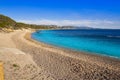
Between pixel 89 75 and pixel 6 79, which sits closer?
pixel 6 79

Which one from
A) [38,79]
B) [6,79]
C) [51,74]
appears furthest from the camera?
[51,74]

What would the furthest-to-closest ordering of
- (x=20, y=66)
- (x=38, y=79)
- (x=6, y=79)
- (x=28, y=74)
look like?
(x=20, y=66) → (x=28, y=74) → (x=38, y=79) → (x=6, y=79)

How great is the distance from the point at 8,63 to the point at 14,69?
62.6 inches

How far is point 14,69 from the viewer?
13391 millimetres

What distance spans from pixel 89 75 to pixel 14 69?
5.15 metres

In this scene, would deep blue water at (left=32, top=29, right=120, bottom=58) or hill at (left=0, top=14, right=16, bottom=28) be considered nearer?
deep blue water at (left=32, top=29, right=120, bottom=58)

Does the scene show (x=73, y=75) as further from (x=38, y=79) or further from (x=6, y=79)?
(x=6, y=79)

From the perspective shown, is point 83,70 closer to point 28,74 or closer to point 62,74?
point 62,74

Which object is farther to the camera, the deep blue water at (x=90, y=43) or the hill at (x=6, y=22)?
the hill at (x=6, y=22)

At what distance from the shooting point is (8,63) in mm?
14766

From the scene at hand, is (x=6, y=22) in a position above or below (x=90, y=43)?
above

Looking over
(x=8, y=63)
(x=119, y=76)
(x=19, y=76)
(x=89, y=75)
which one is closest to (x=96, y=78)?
(x=89, y=75)

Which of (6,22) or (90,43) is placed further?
(6,22)

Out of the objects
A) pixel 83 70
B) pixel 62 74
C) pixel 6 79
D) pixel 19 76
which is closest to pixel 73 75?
pixel 62 74
